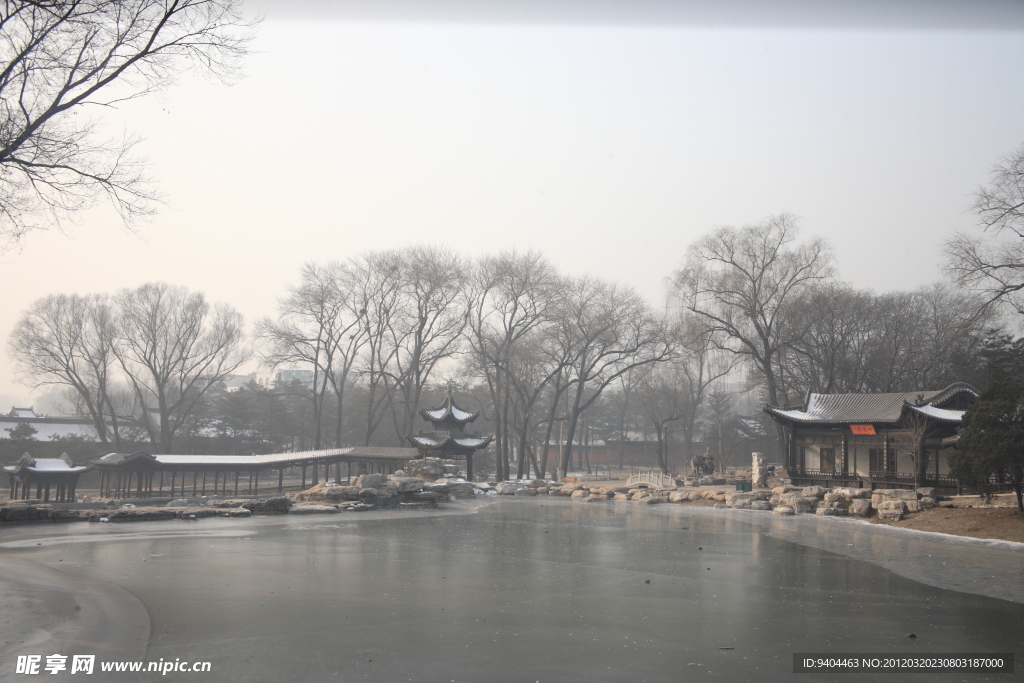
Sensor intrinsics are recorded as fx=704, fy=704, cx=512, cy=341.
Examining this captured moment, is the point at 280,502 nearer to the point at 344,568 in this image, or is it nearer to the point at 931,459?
the point at 344,568

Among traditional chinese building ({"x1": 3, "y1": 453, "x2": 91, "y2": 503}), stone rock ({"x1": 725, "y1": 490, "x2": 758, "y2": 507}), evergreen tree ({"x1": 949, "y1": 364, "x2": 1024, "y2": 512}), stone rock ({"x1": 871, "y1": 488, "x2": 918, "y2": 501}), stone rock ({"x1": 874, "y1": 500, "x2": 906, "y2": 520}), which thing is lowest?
traditional chinese building ({"x1": 3, "y1": 453, "x2": 91, "y2": 503})

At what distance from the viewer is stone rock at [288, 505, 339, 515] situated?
71.4ft

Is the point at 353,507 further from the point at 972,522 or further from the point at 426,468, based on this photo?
the point at 972,522

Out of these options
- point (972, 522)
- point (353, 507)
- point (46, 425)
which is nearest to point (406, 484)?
point (353, 507)

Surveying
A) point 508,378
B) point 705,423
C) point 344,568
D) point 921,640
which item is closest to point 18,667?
point 344,568

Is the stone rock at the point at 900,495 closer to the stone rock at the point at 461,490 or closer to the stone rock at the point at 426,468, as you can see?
the stone rock at the point at 461,490

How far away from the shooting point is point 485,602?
383 inches

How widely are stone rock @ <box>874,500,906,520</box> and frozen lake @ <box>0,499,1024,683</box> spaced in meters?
5.35

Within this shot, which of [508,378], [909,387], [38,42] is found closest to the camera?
[38,42]

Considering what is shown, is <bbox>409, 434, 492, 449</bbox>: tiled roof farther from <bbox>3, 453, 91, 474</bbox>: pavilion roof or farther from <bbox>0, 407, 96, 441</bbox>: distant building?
<bbox>0, 407, 96, 441</bbox>: distant building

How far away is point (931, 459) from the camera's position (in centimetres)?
2858

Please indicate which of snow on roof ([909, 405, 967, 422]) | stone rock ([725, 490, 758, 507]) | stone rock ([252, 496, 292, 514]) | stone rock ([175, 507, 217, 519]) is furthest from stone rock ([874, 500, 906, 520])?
stone rock ([175, 507, 217, 519])

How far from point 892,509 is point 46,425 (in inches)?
2138

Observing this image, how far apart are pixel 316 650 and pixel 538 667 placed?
2277 millimetres
